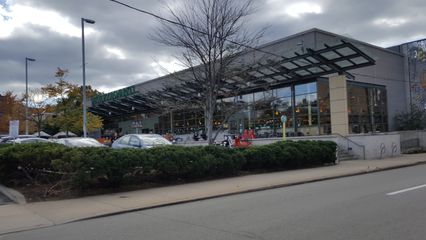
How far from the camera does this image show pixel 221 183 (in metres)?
14.9

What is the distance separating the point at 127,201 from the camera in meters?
11.6

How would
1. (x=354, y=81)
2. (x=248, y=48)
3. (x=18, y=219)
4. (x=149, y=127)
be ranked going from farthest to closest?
(x=149, y=127) < (x=354, y=81) < (x=248, y=48) < (x=18, y=219)

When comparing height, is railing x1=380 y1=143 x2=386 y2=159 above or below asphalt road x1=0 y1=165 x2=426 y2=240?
above

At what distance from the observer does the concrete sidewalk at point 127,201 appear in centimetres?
941

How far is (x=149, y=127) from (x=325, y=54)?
32292 mm

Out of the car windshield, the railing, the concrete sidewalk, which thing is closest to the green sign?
the car windshield

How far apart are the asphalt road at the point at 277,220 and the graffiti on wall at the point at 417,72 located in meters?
34.4

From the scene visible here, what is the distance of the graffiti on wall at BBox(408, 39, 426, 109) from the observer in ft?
141

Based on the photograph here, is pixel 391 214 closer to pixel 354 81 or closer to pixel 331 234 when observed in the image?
pixel 331 234

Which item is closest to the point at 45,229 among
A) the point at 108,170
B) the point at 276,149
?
the point at 108,170

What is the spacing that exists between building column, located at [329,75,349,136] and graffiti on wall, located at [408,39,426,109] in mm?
18459

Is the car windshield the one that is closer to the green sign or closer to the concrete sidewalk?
the concrete sidewalk

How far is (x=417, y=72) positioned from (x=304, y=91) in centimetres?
1604

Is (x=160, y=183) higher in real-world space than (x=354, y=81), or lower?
lower
